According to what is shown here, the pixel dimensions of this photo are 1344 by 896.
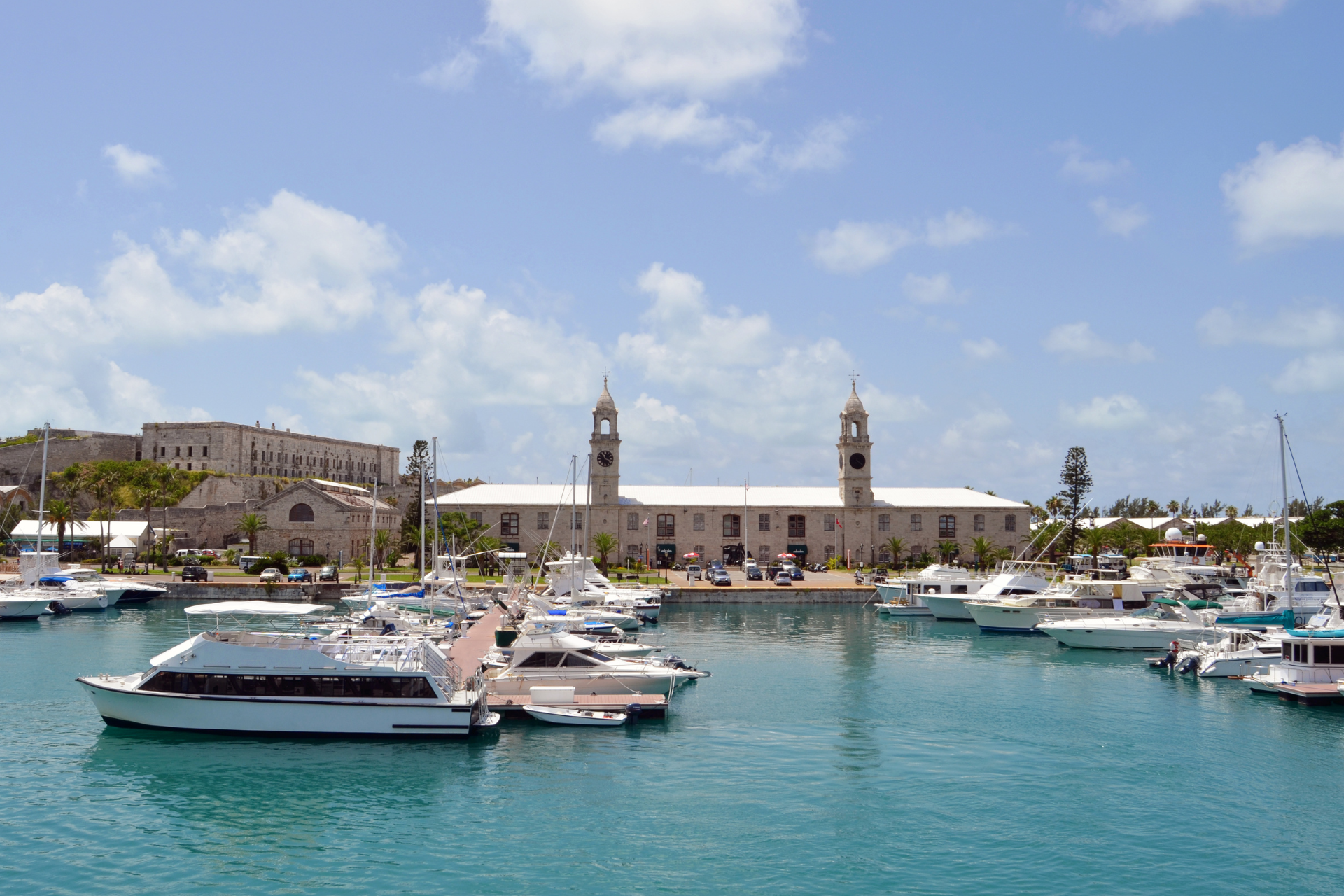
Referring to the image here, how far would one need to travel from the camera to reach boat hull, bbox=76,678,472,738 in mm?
30391

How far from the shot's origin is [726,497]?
328 ft

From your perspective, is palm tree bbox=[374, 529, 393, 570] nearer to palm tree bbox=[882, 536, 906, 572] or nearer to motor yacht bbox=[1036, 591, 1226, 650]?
palm tree bbox=[882, 536, 906, 572]

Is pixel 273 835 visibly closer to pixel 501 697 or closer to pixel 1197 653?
pixel 501 697

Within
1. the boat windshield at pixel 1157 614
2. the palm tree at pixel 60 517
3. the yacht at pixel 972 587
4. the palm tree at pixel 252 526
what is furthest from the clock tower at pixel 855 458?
the palm tree at pixel 60 517

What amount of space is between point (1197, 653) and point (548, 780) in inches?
1278

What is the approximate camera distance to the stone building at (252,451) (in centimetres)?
14800

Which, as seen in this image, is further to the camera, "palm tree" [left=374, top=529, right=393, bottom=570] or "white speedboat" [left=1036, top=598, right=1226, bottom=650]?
"palm tree" [left=374, top=529, right=393, bottom=570]

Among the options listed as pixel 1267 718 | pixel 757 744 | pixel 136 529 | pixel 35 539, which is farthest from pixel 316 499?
pixel 1267 718

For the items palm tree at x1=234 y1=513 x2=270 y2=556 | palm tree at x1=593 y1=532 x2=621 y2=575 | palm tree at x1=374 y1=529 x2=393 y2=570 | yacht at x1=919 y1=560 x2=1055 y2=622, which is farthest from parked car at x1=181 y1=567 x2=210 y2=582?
yacht at x1=919 y1=560 x2=1055 y2=622

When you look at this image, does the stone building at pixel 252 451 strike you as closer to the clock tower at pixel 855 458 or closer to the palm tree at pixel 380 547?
the palm tree at pixel 380 547

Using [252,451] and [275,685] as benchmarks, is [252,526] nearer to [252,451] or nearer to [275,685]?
[275,685]

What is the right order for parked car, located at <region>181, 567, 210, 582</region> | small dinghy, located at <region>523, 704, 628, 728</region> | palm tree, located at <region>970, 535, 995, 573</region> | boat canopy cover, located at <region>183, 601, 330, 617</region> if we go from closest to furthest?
boat canopy cover, located at <region>183, 601, 330, 617</region> → small dinghy, located at <region>523, 704, 628, 728</region> → parked car, located at <region>181, 567, 210, 582</region> → palm tree, located at <region>970, 535, 995, 573</region>

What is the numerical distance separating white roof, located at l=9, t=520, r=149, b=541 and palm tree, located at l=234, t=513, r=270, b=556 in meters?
8.79

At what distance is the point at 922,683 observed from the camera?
42531 millimetres
